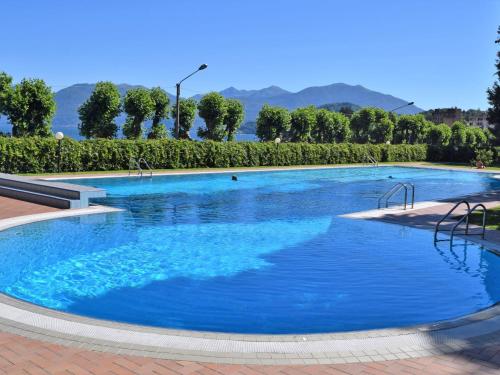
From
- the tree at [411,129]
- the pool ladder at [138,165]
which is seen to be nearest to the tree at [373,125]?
the tree at [411,129]

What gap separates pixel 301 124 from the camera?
5103 centimetres

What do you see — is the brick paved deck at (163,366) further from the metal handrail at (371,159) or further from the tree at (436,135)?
the tree at (436,135)

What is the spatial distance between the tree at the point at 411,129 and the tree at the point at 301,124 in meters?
22.6

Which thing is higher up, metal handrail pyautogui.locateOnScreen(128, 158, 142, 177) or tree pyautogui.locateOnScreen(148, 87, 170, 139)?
tree pyautogui.locateOnScreen(148, 87, 170, 139)

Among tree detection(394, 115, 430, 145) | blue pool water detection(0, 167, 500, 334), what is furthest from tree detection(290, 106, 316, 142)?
blue pool water detection(0, 167, 500, 334)

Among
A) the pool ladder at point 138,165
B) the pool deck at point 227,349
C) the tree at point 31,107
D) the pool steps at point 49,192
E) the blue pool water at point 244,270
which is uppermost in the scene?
the tree at point 31,107

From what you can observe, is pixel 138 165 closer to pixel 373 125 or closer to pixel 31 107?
pixel 31 107

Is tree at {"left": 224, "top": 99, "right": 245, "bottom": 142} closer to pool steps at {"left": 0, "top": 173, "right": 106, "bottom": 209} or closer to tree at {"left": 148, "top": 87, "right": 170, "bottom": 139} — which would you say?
tree at {"left": 148, "top": 87, "right": 170, "bottom": 139}

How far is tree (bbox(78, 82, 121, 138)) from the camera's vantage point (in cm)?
3584

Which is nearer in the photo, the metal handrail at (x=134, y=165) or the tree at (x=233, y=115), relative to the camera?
the metal handrail at (x=134, y=165)

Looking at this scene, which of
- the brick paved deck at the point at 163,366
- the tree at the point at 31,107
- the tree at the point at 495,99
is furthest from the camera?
the tree at the point at 31,107

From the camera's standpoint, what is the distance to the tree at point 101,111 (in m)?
35.8

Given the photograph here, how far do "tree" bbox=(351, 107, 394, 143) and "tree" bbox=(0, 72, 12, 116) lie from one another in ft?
152

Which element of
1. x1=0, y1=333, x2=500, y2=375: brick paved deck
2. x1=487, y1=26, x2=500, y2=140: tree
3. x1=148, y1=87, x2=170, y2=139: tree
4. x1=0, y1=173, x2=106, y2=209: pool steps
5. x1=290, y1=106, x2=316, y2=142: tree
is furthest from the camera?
x1=290, y1=106, x2=316, y2=142: tree
